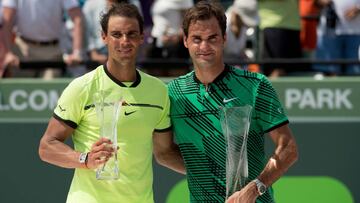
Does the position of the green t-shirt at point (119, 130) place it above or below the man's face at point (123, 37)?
below

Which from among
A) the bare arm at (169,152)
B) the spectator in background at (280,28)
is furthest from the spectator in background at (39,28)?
the bare arm at (169,152)

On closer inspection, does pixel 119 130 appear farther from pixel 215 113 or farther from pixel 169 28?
pixel 169 28

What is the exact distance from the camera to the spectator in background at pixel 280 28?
30.4ft

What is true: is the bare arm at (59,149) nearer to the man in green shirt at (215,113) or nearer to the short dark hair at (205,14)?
the man in green shirt at (215,113)

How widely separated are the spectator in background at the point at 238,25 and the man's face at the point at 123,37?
4.23m

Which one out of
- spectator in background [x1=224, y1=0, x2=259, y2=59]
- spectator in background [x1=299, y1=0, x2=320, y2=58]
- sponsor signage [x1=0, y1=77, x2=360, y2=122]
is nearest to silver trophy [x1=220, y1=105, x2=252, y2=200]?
Answer: sponsor signage [x1=0, y1=77, x2=360, y2=122]

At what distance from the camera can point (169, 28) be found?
9.33 meters

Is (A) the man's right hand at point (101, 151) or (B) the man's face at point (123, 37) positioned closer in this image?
(A) the man's right hand at point (101, 151)

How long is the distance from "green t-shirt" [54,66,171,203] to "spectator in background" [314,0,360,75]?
416cm

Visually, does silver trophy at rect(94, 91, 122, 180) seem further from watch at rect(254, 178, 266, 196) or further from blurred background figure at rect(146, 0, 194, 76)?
blurred background figure at rect(146, 0, 194, 76)

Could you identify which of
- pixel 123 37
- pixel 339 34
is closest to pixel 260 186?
pixel 123 37

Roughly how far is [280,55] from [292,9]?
1.51 ft

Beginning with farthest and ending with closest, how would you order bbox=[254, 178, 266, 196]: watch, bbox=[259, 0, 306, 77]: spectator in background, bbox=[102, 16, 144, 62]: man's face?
bbox=[259, 0, 306, 77]: spectator in background < bbox=[102, 16, 144, 62]: man's face < bbox=[254, 178, 266, 196]: watch

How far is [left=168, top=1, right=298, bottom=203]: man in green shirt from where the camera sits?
5.11m
